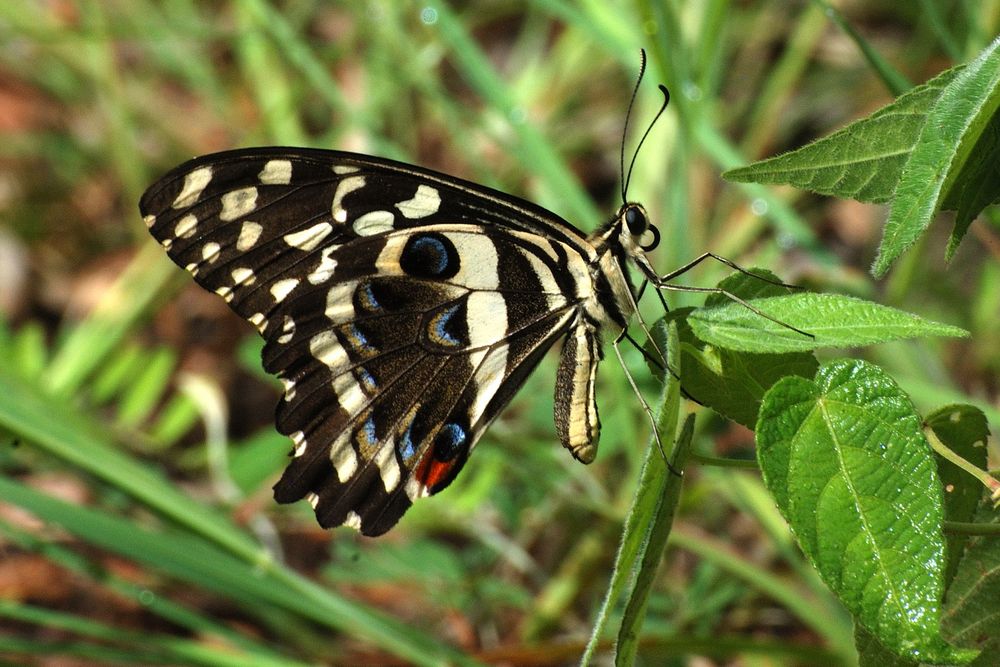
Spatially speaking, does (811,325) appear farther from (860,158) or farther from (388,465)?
(388,465)

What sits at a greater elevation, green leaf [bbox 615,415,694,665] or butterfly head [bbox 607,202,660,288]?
butterfly head [bbox 607,202,660,288]

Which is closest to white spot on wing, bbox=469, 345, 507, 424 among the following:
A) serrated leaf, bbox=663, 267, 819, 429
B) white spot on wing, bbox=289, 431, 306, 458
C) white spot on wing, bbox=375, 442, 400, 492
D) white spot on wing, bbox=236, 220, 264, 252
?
white spot on wing, bbox=375, 442, 400, 492

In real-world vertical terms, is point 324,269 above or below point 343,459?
above

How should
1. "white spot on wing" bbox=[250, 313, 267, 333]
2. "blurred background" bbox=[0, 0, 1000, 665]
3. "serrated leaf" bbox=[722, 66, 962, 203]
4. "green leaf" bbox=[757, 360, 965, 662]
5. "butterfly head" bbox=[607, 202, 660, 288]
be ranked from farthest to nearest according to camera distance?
"blurred background" bbox=[0, 0, 1000, 665] → "white spot on wing" bbox=[250, 313, 267, 333] → "butterfly head" bbox=[607, 202, 660, 288] → "serrated leaf" bbox=[722, 66, 962, 203] → "green leaf" bbox=[757, 360, 965, 662]

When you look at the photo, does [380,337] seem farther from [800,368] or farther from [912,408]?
[912,408]

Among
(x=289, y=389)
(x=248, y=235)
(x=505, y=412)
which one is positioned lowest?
(x=289, y=389)

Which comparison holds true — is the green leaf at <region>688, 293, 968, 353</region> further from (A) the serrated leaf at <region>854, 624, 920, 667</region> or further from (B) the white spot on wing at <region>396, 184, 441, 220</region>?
(B) the white spot on wing at <region>396, 184, 441, 220</region>

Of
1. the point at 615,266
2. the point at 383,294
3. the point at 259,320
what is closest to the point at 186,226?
the point at 259,320

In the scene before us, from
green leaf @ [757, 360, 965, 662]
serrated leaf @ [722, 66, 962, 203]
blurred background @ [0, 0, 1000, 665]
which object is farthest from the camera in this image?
blurred background @ [0, 0, 1000, 665]
